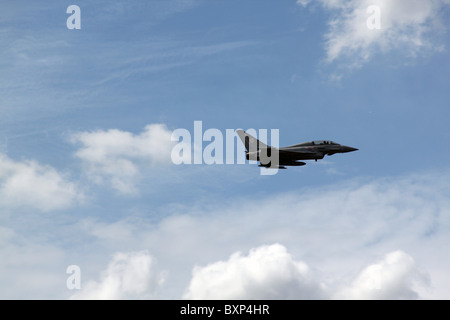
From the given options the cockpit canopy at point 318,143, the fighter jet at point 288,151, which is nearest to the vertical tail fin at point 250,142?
the fighter jet at point 288,151

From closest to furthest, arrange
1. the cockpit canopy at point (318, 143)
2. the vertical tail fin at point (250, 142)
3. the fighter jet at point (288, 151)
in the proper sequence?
the fighter jet at point (288, 151) → the vertical tail fin at point (250, 142) → the cockpit canopy at point (318, 143)

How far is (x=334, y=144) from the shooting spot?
9581 centimetres

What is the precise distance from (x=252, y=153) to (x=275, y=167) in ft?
19.0

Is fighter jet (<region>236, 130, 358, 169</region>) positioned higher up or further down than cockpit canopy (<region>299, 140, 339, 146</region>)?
further down

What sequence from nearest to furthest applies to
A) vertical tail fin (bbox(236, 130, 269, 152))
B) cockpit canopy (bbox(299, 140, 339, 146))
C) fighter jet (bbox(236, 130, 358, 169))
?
fighter jet (bbox(236, 130, 358, 169)) < vertical tail fin (bbox(236, 130, 269, 152)) < cockpit canopy (bbox(299, 140, 339, 146))

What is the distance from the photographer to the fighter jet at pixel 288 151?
89.9 meters

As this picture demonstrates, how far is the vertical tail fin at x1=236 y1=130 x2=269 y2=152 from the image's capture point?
92.6 metres

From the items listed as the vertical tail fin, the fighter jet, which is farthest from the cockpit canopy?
the vertical tail fin

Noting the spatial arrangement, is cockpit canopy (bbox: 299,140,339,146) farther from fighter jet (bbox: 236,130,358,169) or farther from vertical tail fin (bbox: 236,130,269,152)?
vertical tail fin (bbox: 236,130,269,152)

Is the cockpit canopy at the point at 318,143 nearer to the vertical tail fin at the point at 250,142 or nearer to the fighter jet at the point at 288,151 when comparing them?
the fighter jet at the point at 288,151
